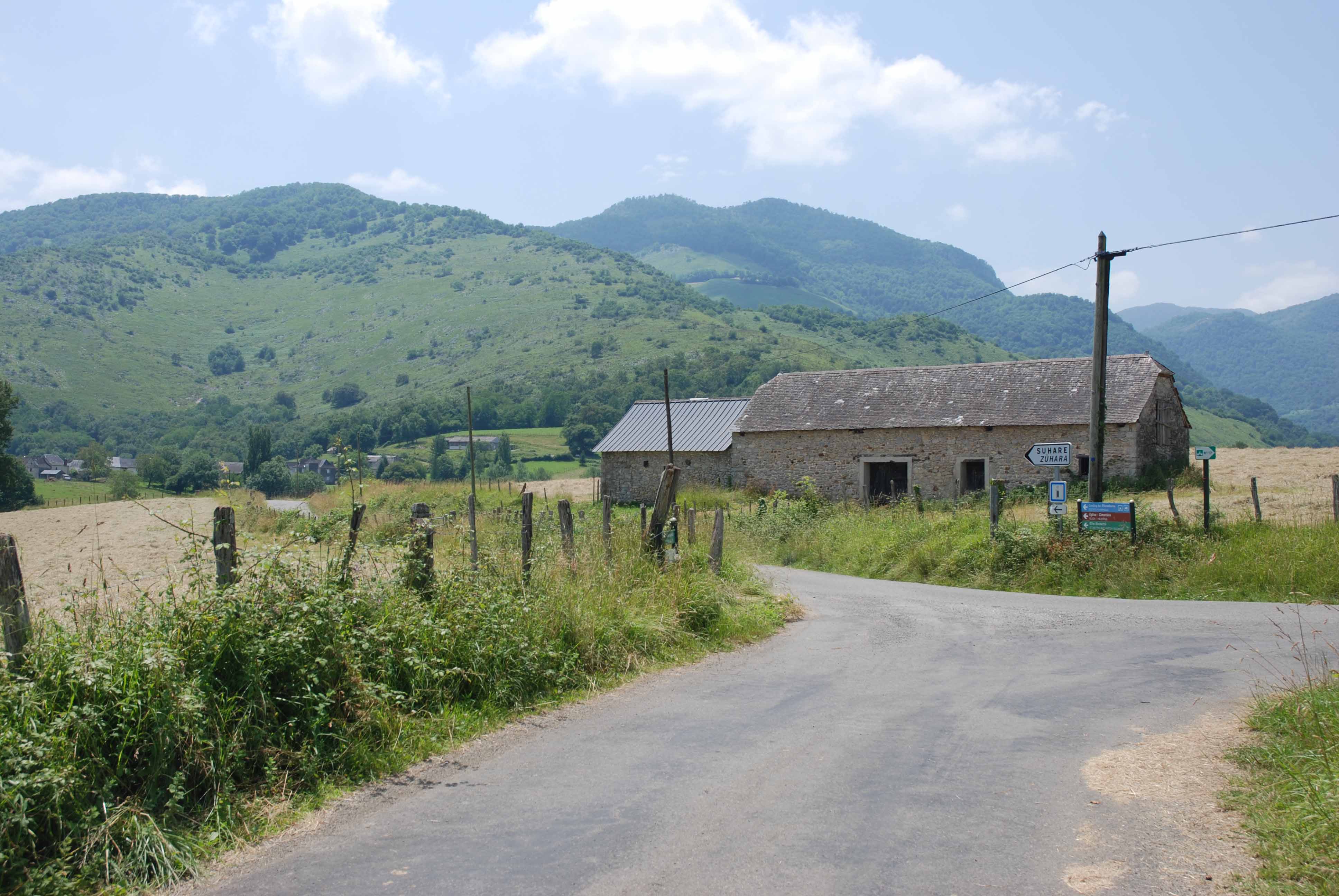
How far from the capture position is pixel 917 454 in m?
34.1

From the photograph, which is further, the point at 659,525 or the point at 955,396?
the point at 955,396

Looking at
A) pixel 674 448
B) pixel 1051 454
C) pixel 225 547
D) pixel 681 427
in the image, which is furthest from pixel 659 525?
pixel 681 427

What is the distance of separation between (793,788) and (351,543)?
3.51m

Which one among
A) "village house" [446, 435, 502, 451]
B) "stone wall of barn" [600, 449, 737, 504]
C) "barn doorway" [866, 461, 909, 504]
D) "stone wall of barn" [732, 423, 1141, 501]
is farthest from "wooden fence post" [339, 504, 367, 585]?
"village house" [446, 435, 502, 451]

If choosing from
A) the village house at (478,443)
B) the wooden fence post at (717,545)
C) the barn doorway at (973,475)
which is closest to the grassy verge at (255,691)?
the wooden fence post at (717,545)

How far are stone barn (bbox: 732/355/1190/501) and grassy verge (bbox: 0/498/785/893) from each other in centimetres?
2654

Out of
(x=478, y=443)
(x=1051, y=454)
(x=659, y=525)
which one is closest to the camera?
(x=659, y=525)

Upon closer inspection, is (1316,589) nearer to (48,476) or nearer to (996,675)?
(996,675)

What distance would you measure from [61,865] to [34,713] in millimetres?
814

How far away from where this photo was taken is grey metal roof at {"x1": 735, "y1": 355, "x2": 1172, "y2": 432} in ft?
105

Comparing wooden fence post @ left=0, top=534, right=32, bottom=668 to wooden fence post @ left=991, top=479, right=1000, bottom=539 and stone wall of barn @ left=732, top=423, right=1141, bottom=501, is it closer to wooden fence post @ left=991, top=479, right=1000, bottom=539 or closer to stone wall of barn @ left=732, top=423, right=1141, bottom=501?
wooden fence post @ left=991, top=479, right=1000, bottom=539

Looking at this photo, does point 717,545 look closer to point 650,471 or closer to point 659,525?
point 659,525

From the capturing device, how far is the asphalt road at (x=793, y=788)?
4.27 meters

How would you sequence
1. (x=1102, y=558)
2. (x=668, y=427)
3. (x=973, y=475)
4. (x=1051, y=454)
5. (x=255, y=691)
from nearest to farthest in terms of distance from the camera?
(x=255, y=691)
(x=1102, y=558)
(x=1051, y=454)
(x=668, y=427)
(x=973, y=475)
